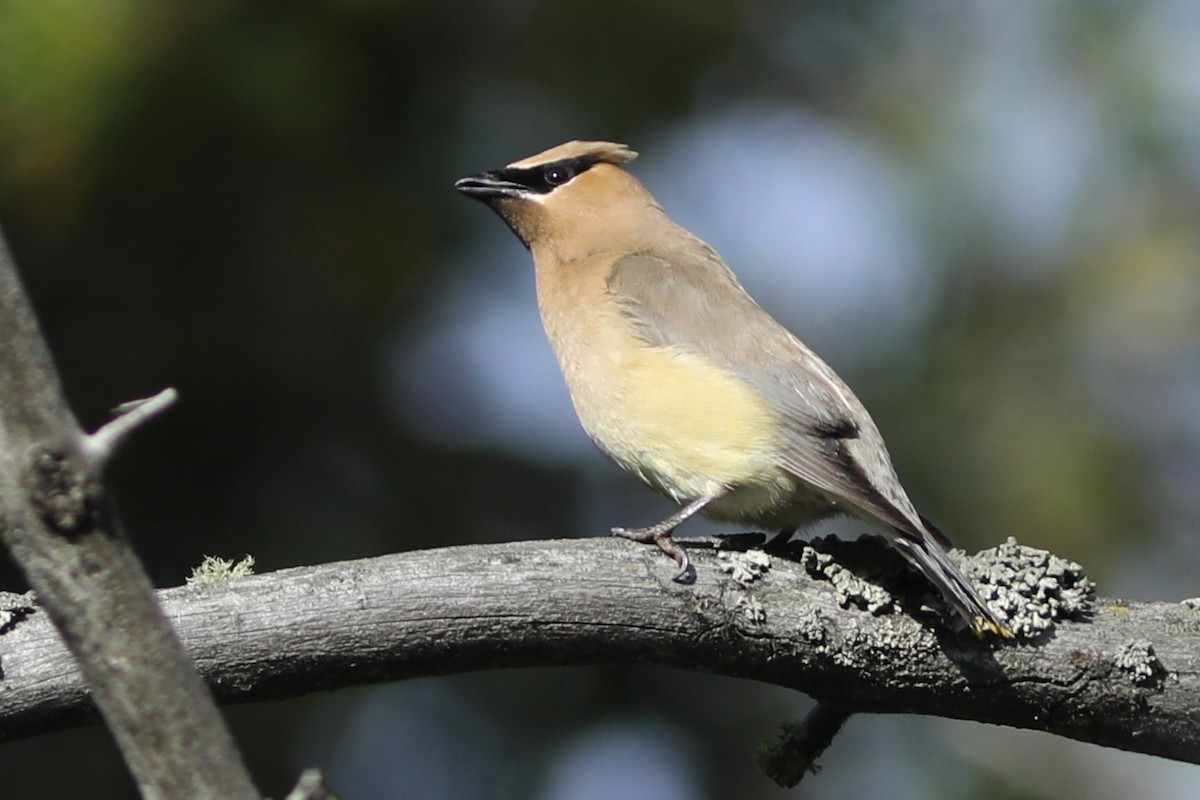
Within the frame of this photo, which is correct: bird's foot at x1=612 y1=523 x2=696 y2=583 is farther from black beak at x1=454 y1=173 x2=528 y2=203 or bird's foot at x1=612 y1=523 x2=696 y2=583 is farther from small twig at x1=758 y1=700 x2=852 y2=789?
black beak at x1=454 y1=173 x2=528 y2=203

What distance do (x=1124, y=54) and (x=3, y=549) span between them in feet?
13.1

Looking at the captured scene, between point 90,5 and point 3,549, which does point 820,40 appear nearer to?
point 90,5

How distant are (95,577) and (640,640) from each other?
1586mm

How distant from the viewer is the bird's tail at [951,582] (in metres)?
3.36

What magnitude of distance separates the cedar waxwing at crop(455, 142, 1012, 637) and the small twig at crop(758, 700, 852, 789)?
1.45 feet

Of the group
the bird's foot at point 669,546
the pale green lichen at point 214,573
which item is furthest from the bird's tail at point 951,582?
the pale green lichen at point 214,573

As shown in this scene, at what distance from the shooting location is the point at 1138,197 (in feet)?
18.8

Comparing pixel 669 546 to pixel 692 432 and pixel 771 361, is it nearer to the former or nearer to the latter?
pixel 692 432

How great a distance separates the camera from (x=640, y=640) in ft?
10.5

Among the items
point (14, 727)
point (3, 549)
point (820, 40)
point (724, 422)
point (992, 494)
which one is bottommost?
point (14, 727)

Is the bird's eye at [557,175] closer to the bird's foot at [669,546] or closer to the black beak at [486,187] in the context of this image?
the black beak at [486,187]

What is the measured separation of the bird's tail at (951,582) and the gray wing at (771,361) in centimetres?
27

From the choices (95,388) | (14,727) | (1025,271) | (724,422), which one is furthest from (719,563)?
(1025,271)

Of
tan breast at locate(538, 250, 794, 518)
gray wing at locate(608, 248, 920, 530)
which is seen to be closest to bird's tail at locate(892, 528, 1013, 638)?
gray wing at locate(608, 248, 920, 530)
